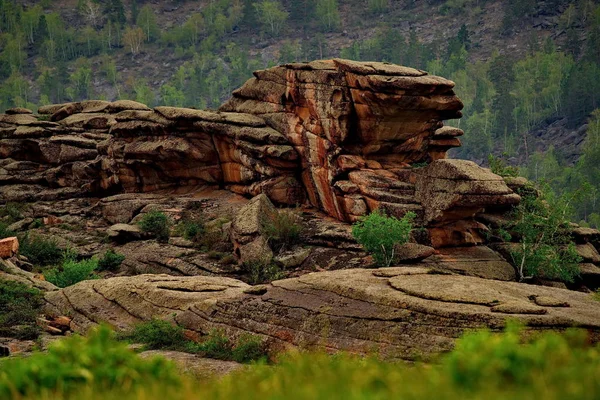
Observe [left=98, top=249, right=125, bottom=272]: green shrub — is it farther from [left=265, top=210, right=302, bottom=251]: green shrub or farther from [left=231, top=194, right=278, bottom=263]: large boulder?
[left=265, top=210, right=302, bottom=251]: green shrub

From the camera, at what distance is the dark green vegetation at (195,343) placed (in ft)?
87.6

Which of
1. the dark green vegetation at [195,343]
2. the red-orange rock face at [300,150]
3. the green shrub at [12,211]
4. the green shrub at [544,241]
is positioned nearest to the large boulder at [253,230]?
the red-orange rock face at [300,150]

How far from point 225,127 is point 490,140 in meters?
99.2

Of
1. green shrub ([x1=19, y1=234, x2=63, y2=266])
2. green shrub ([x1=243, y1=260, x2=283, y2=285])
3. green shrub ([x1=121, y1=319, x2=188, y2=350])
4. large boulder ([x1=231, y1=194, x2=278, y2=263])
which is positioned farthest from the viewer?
green shrub ([x1=19, y1=234, x2=63, y2=266])

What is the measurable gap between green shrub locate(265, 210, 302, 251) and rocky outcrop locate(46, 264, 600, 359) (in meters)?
13.1

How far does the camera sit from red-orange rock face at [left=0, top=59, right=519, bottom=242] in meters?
46.9

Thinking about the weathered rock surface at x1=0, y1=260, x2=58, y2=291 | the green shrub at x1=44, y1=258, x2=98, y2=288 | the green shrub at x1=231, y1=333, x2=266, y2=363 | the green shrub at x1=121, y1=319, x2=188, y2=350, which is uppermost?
the green shrub at x1=231, y1=333, x2=266, y2=363

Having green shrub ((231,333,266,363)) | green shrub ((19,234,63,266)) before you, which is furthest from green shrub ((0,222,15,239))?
green shrub ((231,333,266,363))

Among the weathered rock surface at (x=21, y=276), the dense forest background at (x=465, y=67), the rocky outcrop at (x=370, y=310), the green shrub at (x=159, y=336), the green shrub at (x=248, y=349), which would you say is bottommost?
the dense forest background at (x=465, y=67)

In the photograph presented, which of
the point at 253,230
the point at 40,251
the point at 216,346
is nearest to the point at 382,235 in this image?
the point at 253,230

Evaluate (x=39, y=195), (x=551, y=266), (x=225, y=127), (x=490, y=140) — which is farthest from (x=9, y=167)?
(x=490, y=140)

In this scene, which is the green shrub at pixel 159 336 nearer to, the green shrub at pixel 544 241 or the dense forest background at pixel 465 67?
the green shrub at pixel 544 241

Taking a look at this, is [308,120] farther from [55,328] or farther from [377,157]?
[55,328]

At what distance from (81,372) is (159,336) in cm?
1827
